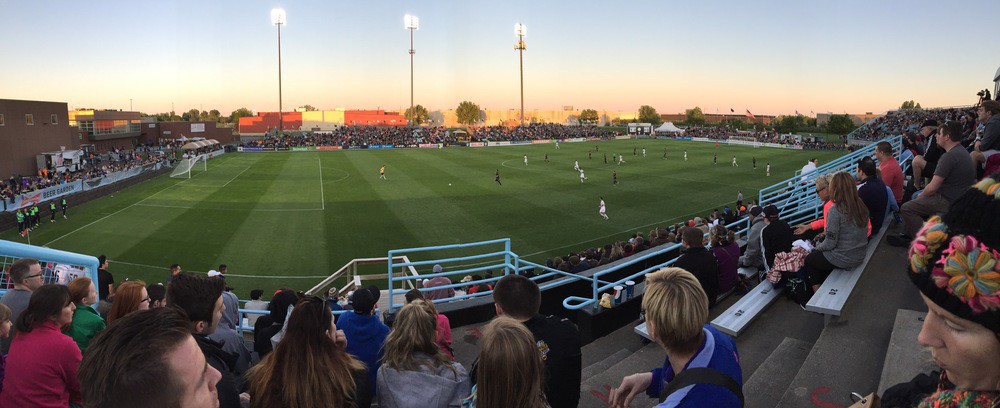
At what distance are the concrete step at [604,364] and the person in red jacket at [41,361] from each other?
4.63m

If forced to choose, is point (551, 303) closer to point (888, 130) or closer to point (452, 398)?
point (452, 398)

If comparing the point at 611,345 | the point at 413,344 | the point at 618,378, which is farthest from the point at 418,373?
the point at 611,345

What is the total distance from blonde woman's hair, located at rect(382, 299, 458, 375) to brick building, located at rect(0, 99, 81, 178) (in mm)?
50087

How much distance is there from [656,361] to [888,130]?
74.7 m

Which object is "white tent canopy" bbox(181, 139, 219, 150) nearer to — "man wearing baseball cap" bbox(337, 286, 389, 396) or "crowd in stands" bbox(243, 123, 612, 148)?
"crowd in stands" bbox(243, 123, 612, 148)

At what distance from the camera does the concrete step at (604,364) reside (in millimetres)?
6179

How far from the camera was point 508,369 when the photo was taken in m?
2.66

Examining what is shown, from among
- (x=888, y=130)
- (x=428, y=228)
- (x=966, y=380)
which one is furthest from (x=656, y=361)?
(x=888, y=130)

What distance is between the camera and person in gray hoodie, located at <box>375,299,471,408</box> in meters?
3.34

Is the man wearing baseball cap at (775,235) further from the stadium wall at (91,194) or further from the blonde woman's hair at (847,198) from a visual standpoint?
the stadium wall at (91,194)

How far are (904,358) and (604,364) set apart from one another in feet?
10.0

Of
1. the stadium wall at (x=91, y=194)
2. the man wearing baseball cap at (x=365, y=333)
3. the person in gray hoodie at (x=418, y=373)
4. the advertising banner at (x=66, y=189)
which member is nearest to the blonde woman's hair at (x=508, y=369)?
the person in gray hoodie at (x=418, y=373)

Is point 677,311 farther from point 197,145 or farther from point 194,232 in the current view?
point 197,145

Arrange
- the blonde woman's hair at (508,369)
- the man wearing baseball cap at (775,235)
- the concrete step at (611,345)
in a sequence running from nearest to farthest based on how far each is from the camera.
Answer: the blonde woman's hair at (508,369) → the concrete step at (611,345) → the man wearing baseball cap at (775,235)
